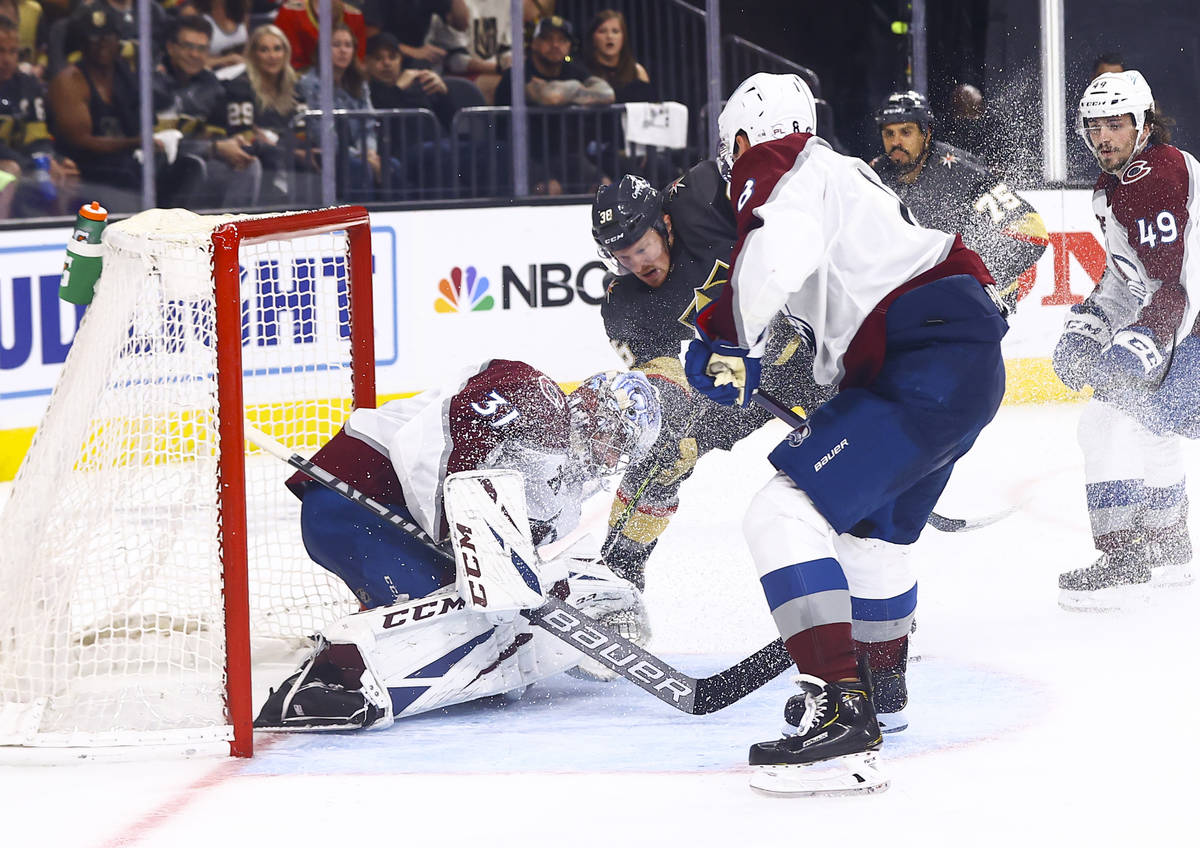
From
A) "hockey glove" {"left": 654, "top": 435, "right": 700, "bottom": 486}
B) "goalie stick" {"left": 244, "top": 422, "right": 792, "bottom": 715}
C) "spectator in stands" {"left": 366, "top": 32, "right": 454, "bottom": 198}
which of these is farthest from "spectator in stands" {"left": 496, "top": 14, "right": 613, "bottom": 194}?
"goalie stick" {"left": 244, "top": 422, "right": 792, "bottom": 715}

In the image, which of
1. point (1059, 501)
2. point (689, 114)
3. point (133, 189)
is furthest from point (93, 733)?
point (689, 114)

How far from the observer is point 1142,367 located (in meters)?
3.46

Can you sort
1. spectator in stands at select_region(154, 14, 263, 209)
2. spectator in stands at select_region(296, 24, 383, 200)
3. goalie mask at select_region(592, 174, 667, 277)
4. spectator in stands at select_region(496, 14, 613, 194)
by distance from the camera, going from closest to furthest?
1. goalie mask at select_region(592, 174, 667, 277)
2. spectator in stands at select_region(154, 14, 263, 209)
3. spectator in stands at select_region(296, 24, 383, 200)
4. spectator in stands at select_region(496, 14, 613, 194)

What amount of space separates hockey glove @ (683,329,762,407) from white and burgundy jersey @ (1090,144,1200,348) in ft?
4.80

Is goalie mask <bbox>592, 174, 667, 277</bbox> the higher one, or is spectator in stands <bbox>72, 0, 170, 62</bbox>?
spectator in stands <bbox>72, 0, 170, 62</bbox>

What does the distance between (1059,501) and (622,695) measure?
208 centimetres

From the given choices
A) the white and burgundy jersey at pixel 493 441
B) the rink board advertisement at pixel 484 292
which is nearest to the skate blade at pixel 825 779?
the white and burgundy jersey at pixel 493 441

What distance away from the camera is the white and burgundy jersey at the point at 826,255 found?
7.31 ft

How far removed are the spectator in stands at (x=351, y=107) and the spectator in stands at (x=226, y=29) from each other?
25 centimetres

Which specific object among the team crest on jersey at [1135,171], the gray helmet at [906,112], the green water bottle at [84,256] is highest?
the gray helmet at [906,112]

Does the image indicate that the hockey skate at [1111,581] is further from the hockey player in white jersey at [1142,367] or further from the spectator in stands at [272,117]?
the spectator in stands at [272,117]

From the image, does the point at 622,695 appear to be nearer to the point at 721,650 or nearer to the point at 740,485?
the point at 721,650

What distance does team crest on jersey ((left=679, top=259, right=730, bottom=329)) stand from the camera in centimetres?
286

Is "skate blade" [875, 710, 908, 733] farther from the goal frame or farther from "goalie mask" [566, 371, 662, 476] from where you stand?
the goal frame
